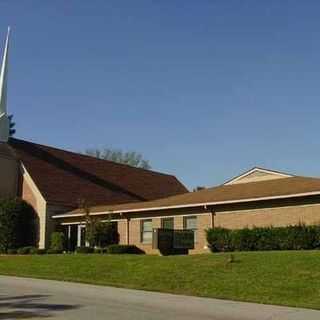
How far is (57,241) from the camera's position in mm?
40312

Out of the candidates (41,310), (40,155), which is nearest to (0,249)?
(40,155)

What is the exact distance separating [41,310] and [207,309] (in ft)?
12.1

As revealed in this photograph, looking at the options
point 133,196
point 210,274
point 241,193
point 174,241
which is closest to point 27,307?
point 210,274

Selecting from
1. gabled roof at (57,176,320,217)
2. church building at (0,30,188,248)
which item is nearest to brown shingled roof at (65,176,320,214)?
gabled roof at (57,176,320,217)

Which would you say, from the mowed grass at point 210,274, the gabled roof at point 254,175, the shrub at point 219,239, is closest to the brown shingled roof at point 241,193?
the shrub at point 219,239

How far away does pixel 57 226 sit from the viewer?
140ft

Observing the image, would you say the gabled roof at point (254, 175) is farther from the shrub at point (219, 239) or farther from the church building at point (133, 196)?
the shrub at point (219, 239)

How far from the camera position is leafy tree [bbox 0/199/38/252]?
4138 cm

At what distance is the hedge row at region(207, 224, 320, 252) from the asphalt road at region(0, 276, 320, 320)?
11553 mm

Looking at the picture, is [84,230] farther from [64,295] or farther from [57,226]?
[64,295]

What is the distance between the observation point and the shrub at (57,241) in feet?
131

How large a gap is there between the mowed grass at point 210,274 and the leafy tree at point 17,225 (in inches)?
528

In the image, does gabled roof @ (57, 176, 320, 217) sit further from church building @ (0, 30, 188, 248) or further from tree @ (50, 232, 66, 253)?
church building @ (0, 30, 188, 248)

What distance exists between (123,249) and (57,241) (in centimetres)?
625
